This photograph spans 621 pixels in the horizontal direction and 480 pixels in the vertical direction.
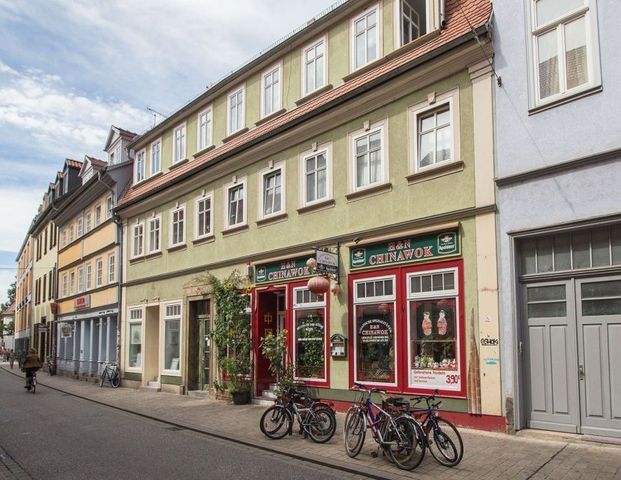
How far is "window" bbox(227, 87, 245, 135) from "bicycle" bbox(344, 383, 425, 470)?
11.3 meters

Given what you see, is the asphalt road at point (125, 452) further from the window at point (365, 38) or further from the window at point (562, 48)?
the window at point (365, 38)

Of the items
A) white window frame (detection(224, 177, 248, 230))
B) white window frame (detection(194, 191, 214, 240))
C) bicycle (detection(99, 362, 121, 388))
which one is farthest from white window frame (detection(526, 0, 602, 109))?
bicycle (detection(99, 362, 121, 388))

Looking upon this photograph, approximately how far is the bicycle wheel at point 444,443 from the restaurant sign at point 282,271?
672 centimetres

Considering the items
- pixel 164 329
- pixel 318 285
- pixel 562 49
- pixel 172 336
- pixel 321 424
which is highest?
pixel 562 49

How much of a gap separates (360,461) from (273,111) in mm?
10770

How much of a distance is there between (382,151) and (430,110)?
1434 mm

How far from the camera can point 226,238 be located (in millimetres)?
18125

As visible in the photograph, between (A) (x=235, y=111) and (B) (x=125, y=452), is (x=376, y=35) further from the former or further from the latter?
(B) (x=125, y=452)

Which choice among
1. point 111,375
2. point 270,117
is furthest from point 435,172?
point 111,375

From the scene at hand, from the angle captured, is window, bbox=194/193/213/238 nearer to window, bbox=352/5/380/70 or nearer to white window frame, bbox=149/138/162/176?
white window frame, bbox=149/138/162/176

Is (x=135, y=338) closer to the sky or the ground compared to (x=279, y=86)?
closer to the ground

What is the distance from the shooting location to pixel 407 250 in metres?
12.3

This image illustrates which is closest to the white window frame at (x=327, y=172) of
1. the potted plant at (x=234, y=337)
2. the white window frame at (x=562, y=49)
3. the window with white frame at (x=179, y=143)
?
the potted plant at (x=234, y=337)

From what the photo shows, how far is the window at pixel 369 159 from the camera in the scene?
13133 mm
